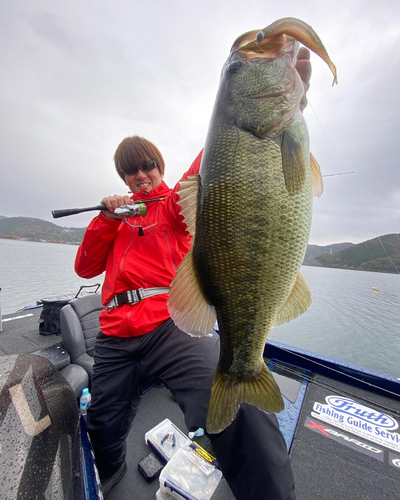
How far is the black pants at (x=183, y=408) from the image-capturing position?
1.33m

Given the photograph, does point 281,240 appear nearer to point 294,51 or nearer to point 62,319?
point 294,51

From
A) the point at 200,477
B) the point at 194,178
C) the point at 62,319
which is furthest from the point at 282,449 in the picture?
the point at 62,319

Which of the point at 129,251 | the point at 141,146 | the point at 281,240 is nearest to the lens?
the point at 281,240

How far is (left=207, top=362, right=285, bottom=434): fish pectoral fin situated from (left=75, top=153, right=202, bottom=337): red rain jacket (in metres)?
0.71

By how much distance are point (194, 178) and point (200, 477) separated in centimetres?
247

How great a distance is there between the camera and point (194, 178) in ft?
4.58

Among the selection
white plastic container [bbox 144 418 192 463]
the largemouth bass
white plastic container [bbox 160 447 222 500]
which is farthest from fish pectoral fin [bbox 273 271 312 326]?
white plastic container [bbox 144 418 192 463]

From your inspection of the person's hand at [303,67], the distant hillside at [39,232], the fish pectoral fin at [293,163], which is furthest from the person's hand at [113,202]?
the distant hillside at [39,232]

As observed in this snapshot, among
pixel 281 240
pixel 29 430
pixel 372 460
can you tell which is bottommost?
pixel 372 460

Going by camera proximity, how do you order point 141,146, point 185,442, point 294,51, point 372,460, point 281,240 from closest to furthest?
point 281,240
point 294,51
point 141,146
point 372,460
point 185,442

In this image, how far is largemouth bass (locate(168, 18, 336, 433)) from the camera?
3.92 ft

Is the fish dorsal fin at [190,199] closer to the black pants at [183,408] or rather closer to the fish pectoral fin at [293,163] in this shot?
the fish pectoral fin at [293,163]

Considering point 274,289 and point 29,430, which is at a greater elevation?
point 274,289

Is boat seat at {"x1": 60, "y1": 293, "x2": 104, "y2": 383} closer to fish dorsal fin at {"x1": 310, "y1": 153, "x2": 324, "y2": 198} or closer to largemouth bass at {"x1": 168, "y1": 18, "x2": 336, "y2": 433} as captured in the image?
largemouth bass at {"x1": 168, "y1": 18, "x2": 336, "y2": 433}
